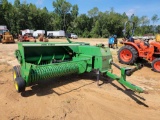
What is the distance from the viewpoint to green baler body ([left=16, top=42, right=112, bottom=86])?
13.7 ft

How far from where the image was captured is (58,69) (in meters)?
4.57

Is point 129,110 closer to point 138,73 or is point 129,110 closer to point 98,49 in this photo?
point 98,49

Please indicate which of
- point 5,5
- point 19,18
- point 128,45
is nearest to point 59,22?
point 19,18

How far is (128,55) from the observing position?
825cm

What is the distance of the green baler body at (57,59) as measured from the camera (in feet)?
13.7

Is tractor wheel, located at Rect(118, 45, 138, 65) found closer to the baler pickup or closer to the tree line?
the baler pickup

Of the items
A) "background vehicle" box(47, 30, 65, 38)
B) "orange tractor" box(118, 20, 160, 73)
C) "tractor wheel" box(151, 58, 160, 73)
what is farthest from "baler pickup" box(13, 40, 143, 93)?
"background vehicle" box(47, 30, 65, 38)

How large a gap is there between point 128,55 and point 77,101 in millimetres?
4897

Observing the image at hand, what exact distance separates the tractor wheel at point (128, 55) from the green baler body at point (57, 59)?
3.10 meters

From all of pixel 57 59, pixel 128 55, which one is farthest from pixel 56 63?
pixel 128 55

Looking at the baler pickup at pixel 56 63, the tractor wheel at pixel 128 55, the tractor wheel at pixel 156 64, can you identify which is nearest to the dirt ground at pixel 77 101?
the baler pickup at pixel 56 63

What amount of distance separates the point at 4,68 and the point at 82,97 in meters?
3.73

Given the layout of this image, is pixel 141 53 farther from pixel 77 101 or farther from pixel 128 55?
pixel 77 101

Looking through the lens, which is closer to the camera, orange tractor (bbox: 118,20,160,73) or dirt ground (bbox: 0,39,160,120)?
dirt ground (bbox: 0,39,160,120)
